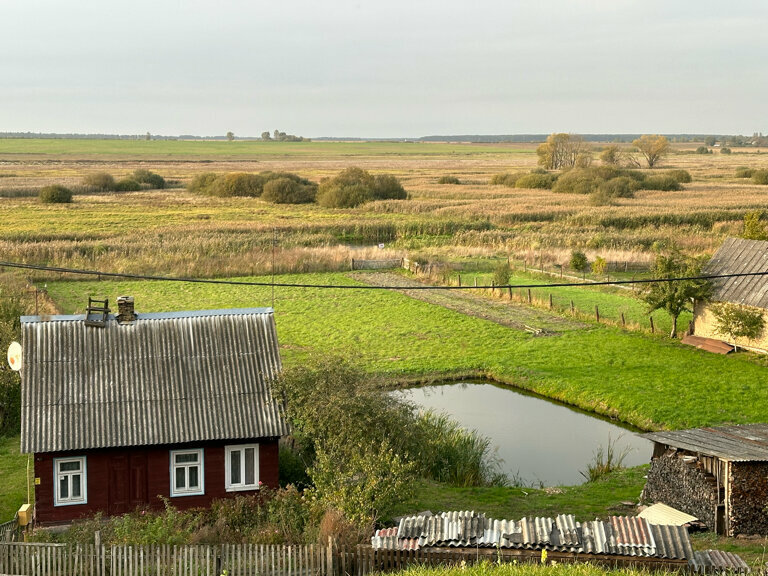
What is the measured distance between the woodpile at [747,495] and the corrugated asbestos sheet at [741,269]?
15.8 meters

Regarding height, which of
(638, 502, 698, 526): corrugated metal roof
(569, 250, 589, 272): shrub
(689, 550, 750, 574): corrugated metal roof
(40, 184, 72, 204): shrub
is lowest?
(638, 502, 698, 526): corrugated metal roof

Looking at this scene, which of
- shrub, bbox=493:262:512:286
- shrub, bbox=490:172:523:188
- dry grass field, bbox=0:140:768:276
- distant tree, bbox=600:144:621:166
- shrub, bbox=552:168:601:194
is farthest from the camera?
distant tree, bbox=600:144:621:166

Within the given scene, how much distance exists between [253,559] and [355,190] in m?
82.5

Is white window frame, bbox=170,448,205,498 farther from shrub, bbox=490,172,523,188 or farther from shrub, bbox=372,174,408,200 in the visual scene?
shrub, bbox=490,172,523,188

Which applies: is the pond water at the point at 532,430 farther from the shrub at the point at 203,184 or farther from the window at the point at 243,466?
the shrub at the point at 203,184

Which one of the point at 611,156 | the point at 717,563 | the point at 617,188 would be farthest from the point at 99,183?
the point at 717,563

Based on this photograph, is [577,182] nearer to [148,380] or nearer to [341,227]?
[341,227]

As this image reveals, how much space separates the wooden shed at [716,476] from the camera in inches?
698

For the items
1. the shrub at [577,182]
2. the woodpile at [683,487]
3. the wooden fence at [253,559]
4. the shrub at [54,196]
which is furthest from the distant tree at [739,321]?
the shrub at [577,182]

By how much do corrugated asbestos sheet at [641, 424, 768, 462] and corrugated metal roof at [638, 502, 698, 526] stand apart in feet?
4.44

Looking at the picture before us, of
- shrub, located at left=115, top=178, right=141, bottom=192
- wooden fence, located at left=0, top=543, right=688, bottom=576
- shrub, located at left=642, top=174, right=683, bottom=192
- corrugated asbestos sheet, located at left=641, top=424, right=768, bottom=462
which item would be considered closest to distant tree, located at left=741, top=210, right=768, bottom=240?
corrugated asbestos sheet, located at left=641, top=424, right=768, bottom=462

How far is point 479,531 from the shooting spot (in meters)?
14.7

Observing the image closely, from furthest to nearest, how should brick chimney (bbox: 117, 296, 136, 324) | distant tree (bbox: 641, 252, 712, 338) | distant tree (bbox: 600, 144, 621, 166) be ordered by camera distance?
distant tree (bbox: 600, 144, 621, 166), distant tree (bbox: 641, 252, 712, 338), brick chimney (bbox: 117, 296, 136, 324)

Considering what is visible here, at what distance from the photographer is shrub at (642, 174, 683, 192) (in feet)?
371
